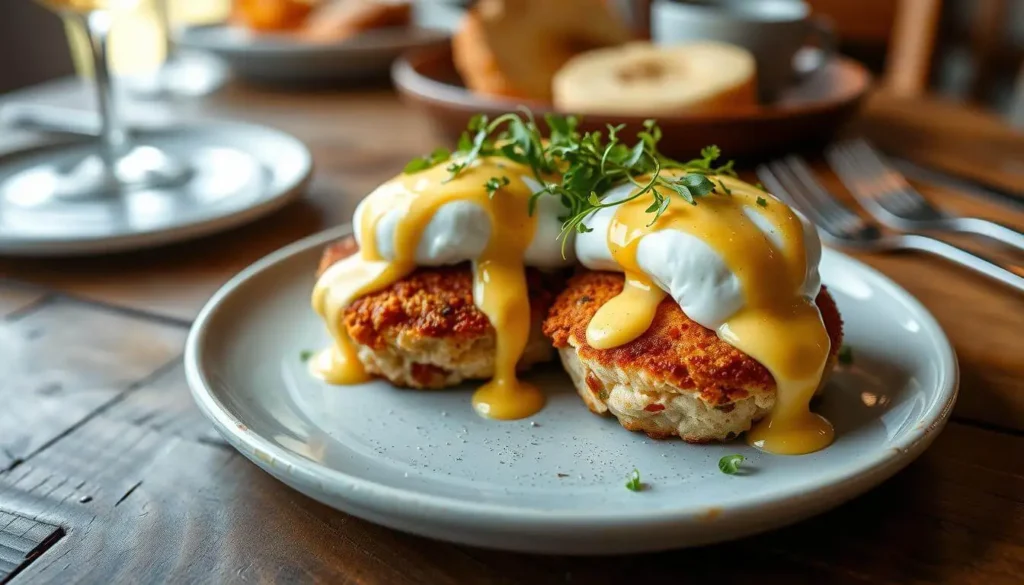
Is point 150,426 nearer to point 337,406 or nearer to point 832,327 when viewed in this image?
point 337,406

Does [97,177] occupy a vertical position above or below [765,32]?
below

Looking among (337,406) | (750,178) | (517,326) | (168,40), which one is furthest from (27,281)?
(168,40)

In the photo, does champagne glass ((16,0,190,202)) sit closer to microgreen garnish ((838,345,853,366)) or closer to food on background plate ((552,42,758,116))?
food on background plate ((552,42,758,116))

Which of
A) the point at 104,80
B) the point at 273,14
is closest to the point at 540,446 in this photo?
the point at 104,80

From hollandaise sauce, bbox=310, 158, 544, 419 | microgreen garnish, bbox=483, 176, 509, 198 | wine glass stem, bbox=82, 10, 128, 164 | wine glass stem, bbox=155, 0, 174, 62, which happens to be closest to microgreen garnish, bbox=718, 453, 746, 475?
hollandaise sauce, bbox=310, 158, 544, 419

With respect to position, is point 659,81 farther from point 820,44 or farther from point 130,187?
point 130,187

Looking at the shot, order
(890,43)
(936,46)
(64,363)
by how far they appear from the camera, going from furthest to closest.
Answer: (890,43) → (936,46) → (64,363)

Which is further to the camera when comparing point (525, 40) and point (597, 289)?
point (525, 40)
